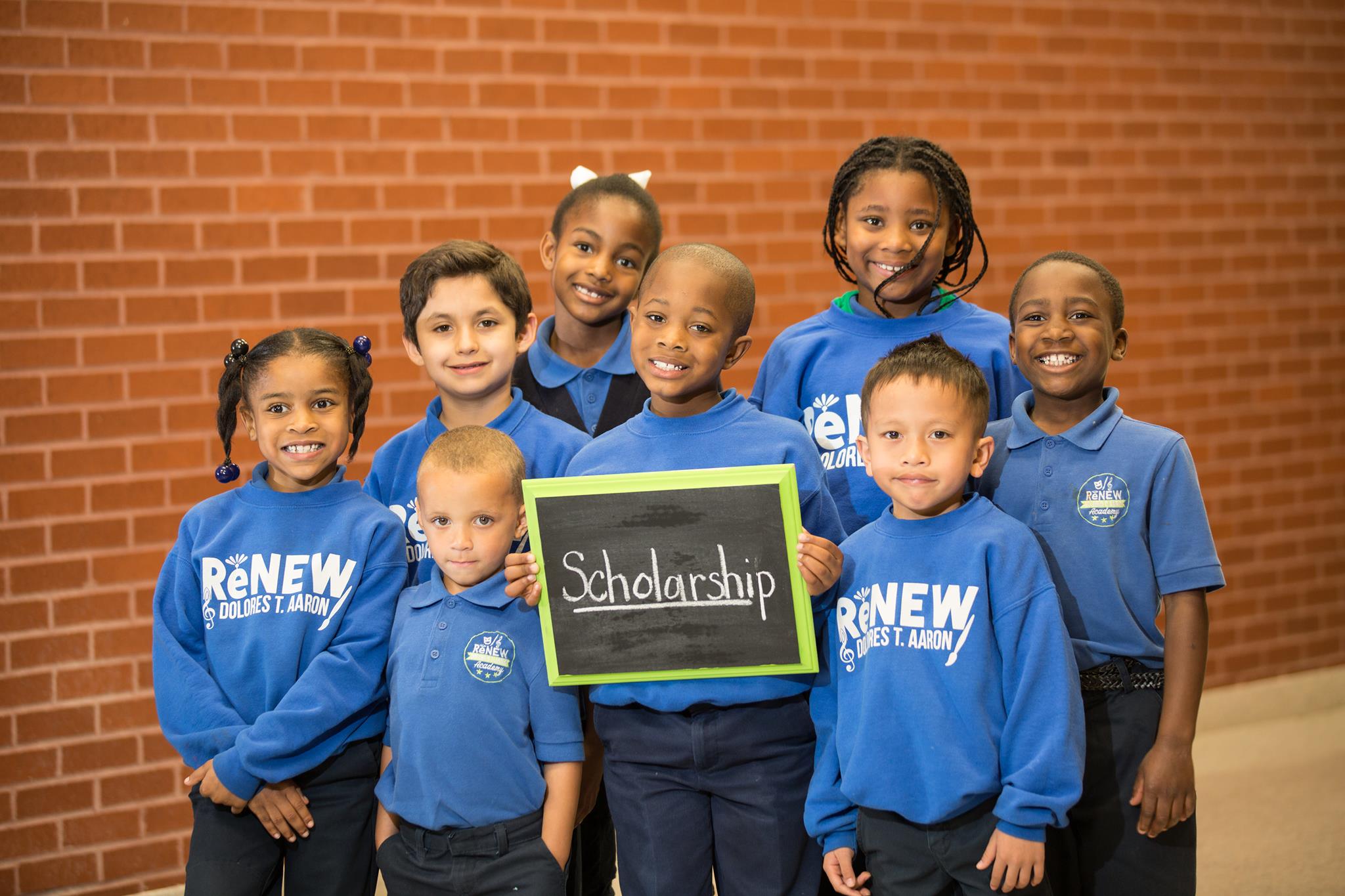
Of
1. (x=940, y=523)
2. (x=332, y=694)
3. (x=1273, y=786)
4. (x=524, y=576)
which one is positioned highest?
(x=940, y=523)

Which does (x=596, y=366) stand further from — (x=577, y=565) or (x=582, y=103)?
(x=582, y=103)

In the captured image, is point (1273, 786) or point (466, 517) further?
point (1273, 786)

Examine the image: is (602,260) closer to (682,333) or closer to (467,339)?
(467,339)

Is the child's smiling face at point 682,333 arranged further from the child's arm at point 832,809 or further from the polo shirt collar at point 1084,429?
the polo shirt collar at point 1084,429

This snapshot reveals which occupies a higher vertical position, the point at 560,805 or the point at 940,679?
the point at 940,679

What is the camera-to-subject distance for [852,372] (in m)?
2.71

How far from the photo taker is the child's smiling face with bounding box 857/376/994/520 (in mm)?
2209

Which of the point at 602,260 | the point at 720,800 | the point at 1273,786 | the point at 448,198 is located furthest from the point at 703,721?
the point at 1273,786

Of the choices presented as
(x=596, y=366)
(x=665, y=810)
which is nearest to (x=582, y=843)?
(x=665, y=810)

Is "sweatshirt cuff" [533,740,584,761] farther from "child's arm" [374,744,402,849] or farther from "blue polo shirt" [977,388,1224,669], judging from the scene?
"blue polo shirt" [977,388,1224,669]

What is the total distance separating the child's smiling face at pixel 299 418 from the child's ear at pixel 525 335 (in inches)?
16.7

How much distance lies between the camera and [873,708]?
2.17 meters

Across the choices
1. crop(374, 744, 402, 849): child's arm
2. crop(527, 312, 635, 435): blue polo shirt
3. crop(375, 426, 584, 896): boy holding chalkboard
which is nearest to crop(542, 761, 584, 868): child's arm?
crop(375, 426, 584, 896): boy holding chalkboard

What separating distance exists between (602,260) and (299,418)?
95 cm
